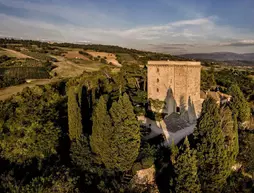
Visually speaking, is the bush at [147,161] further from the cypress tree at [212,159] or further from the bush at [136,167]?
the cypress tree at [212,159]

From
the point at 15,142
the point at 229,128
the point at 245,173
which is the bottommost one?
the point at 245,173

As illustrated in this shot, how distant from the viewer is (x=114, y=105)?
13203 millimetres

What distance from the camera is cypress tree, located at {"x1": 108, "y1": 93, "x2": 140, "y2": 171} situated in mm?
12961

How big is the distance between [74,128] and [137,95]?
12.1 meters

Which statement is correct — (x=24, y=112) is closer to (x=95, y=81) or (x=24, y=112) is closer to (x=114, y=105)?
(x=114, y=105)

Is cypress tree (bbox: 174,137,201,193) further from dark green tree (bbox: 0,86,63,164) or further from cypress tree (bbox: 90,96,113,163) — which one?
dark green tree (bbox: 0,86,63,164)

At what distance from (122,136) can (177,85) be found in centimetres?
1247

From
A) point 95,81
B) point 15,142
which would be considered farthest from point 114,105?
point 95,81

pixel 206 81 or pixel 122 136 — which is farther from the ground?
pixel 206 81

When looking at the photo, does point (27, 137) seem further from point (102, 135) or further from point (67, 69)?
point (67, 69)

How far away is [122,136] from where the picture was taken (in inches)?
512

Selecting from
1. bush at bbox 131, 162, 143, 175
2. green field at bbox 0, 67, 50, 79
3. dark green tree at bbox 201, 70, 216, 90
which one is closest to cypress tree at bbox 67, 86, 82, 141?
bush at bbox 131, 162, 143, 175

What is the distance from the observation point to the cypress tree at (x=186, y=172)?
1145 cm

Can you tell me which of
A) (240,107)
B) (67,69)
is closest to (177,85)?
(240,107)
